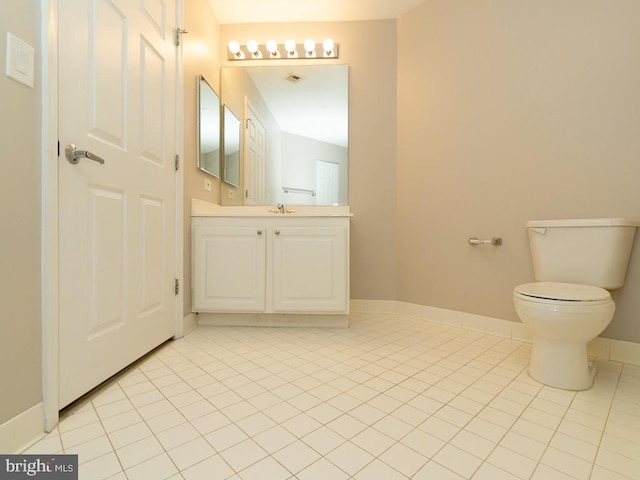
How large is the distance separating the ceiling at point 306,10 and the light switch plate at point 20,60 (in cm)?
181

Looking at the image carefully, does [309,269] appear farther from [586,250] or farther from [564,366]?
[586,250]

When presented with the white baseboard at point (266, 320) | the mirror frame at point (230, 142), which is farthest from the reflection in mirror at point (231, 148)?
the white baseboard at point (266, 320)

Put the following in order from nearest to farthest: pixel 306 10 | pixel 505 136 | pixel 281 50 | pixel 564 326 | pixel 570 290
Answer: pixel 564 326, pixel 570 290, pixel 505 136, pixel 306 10, pixel 281 50

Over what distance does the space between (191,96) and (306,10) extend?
1182mm

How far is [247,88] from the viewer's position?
2.54 metres

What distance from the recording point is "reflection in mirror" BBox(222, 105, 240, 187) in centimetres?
242

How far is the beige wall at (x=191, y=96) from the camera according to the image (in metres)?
1.88

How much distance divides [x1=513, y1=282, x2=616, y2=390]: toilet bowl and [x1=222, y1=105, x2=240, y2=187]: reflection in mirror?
6.60 ft

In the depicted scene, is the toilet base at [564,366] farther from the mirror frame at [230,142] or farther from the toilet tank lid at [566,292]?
the mirror frame at [230,142]

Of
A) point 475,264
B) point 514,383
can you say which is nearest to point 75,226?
point 514,383

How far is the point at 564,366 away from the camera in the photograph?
1306 millimetres

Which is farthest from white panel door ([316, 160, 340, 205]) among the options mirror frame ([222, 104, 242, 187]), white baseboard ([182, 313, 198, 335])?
white baseboard ([182, 313, 198, 335])

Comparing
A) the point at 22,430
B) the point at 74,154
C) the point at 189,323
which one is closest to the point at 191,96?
the point at 74,154

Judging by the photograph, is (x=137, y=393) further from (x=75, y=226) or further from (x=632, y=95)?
(x=632, y=95)
